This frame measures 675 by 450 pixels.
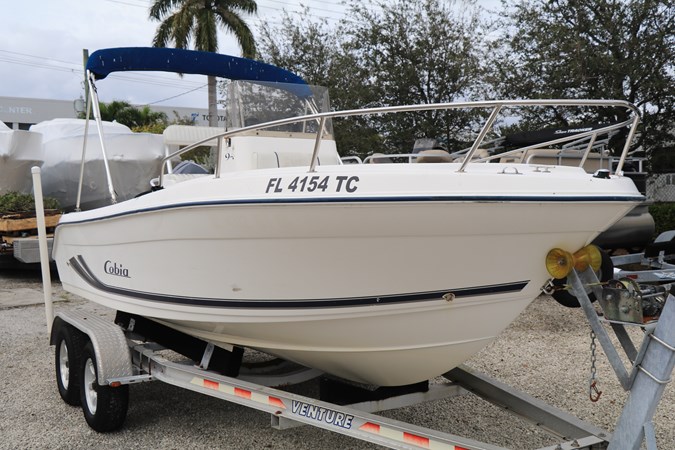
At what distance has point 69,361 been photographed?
425cm

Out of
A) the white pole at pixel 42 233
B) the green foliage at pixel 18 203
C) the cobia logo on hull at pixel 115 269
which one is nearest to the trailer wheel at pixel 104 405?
the cobia logo on hull at pixel 115 269

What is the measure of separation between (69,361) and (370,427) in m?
2.28

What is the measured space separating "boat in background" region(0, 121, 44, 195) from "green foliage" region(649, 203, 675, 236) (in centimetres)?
1050

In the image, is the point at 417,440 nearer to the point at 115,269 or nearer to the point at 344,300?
the point at 344,300

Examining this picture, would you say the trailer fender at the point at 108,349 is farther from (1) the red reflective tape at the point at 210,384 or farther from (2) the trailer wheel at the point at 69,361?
(1) the red reflective tape at the point at 210,384

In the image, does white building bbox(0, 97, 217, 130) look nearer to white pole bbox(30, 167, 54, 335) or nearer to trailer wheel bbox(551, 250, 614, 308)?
white pole bbox(30, 167, 54, 335)

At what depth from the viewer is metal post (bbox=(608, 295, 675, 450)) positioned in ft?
8.50

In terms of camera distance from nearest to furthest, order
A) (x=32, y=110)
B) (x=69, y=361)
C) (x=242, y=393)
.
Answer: (x=242, y=393) < (x=69, y=361) < (x=32, y=110)

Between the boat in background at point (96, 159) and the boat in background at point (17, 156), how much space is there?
19 centimetres

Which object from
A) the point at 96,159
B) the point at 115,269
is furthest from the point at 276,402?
the point at 96,159

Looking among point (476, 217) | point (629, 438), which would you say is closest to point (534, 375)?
point (629, 438)

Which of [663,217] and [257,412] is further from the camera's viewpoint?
[663,217]

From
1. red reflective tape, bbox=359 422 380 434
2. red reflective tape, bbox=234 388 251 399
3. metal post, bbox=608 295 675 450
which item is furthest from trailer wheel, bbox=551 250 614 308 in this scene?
red reflective tape, bbox=234 388 251 399

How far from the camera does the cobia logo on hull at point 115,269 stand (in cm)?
398
